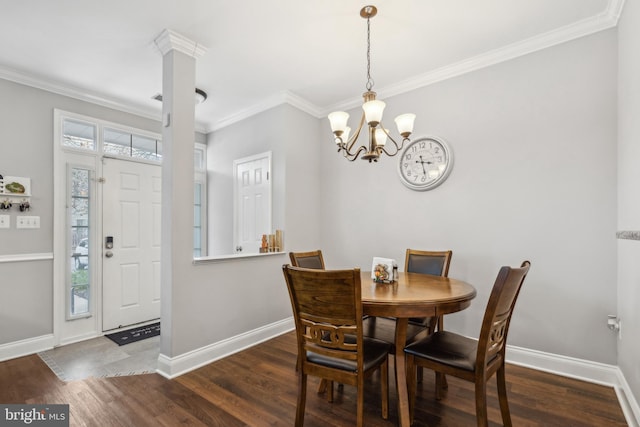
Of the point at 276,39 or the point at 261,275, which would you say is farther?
the point at 261,275

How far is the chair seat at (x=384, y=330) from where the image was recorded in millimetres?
2066

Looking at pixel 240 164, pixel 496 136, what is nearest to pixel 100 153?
pixel 240 164

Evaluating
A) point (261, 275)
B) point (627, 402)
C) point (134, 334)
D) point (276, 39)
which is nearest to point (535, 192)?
point (627, 402)

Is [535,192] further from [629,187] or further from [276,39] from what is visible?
[276,39]

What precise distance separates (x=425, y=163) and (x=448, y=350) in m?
1.94

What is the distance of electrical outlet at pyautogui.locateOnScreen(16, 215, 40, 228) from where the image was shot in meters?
2.95

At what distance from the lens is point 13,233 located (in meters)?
2.92

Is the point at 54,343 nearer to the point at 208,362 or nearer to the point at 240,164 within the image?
the point at 208,362

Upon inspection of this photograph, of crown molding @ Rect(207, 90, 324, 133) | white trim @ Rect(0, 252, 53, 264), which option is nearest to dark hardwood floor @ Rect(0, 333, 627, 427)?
white trim @ Rect(0, 252, 53, 264)

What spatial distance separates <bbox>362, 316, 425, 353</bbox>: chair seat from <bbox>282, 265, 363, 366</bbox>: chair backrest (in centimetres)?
48

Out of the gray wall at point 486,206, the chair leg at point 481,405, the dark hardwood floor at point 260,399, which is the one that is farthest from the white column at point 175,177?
the chair leg at point 481,405

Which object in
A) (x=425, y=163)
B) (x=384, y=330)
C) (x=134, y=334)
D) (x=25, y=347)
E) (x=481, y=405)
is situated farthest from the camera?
(x=134, y=334)

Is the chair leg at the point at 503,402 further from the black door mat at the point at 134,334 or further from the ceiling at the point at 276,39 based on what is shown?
the black door mat at the point at 134,334

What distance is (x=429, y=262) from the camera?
8.93 ft
